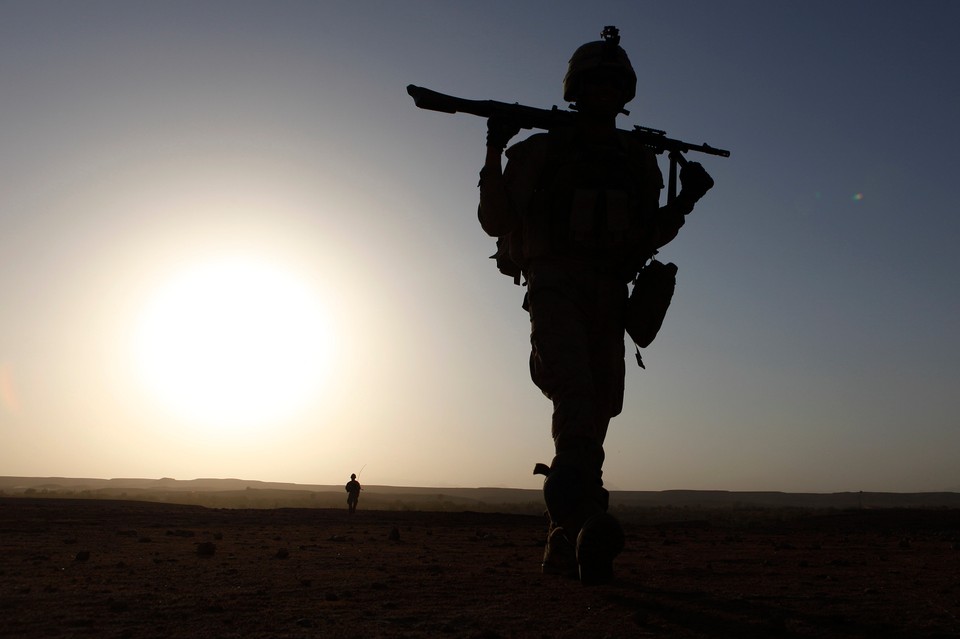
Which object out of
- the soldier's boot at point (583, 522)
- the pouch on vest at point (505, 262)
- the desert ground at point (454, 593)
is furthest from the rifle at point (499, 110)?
the desert ground at point (454, 593)

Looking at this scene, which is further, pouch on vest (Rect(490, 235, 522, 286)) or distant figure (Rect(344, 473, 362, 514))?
distant figure (Rect(344, 473, 362, 514))

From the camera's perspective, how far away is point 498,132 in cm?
582

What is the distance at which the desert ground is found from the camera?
12.6 ft

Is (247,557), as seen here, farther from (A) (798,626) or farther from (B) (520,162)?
(A) (798,626)

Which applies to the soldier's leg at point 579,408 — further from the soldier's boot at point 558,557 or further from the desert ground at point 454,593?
the desert ground at point 454,593

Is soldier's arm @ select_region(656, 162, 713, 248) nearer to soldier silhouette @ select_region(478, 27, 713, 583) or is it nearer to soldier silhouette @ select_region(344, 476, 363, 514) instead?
soldier silhouette @ select_region(478, 27, 713, 583)

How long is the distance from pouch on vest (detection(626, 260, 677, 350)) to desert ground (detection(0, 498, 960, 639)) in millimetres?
1797

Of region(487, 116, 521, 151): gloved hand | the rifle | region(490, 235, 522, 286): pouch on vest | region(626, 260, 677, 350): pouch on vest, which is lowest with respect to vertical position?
region(626, 260, 677, 350): pouch on vest

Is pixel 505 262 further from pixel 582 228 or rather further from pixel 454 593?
pixel 454 593

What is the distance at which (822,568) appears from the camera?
662cm

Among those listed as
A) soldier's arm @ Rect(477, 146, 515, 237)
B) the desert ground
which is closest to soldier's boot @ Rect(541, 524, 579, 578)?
the desert ground

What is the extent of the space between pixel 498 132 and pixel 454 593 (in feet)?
10.2

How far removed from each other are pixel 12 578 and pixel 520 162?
14.9 ft

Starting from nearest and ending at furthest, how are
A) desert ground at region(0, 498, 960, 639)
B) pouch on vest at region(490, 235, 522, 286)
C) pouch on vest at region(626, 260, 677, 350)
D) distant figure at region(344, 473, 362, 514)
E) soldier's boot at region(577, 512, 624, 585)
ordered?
desert ground at region(0, 498, 960, 639), soldier's boot at region(577, 512, 624, 585), pouch on vest at region(626, 260, 677, 350), pouch on vest at region(490, 235, 522, 286), distant figure at region(344, 473, 362, 514)
